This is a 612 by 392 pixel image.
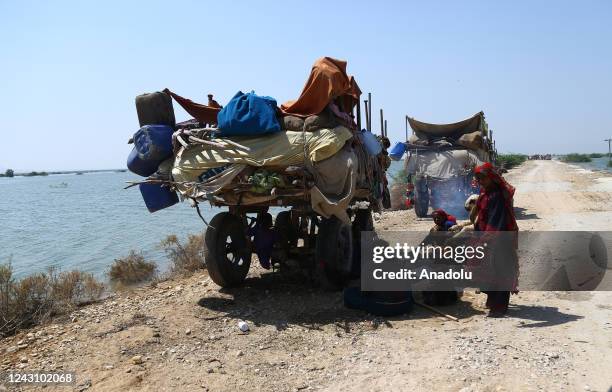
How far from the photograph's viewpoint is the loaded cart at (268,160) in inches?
238

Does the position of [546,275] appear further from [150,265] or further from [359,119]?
[150,265]

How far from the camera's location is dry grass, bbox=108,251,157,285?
11445 mm

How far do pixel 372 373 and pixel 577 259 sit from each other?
17.1ft

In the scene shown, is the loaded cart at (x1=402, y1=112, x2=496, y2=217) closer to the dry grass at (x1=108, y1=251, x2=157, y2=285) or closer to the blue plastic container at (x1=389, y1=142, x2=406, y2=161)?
the blue plastic container at (x1=389, y1=142, x2=406, y2=161)

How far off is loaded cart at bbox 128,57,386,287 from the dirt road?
3.01 ft

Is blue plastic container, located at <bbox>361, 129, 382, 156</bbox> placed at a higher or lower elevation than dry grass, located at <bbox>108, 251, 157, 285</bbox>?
higher

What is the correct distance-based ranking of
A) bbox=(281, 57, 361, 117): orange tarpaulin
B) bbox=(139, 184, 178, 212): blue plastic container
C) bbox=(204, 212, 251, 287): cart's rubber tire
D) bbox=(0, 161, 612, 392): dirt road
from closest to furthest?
1. bbox=(0, 161, 612, 392): dirt road
2. bbox=(281, 57, 361, 117): orange tarpaulin
3. bbox=(139, 184, 178, 212): blue plastic container
4. bbox=(204, 212, 251, 287): cart's rubber tire

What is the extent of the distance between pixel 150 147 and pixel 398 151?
10714mm

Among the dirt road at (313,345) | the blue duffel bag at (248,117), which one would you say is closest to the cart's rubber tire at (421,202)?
the dirt road at (313,345)

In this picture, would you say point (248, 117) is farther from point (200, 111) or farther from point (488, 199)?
point (488, 199)

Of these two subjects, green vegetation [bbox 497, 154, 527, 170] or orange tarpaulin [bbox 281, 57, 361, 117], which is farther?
green vegetation [bbox 497, 154, 527, 170]
